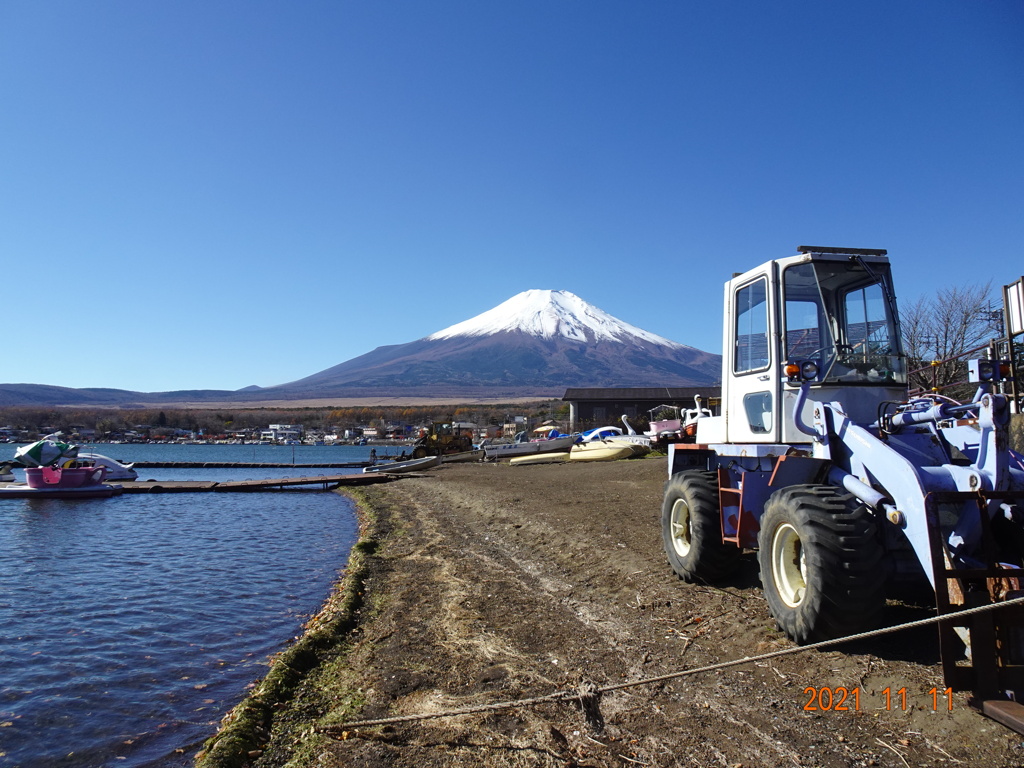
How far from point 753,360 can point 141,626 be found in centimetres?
897

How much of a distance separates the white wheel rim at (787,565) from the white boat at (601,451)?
31027 mm

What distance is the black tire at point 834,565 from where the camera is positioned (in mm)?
5387

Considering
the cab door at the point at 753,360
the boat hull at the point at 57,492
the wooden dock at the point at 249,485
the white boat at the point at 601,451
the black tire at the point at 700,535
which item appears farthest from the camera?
the white boat at the point at 601,451

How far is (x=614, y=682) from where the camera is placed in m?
6.07

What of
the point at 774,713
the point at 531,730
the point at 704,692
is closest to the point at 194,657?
the point at 531,730

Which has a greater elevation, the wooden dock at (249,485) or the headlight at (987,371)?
the headlight at (987,371)

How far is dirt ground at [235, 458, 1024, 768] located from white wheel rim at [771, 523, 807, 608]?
489 mm

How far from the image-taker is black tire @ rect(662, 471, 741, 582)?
8.21 m

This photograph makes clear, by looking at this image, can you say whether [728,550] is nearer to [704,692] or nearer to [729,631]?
[729,631]

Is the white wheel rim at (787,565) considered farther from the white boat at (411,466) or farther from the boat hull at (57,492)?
the white boat at (411,466)

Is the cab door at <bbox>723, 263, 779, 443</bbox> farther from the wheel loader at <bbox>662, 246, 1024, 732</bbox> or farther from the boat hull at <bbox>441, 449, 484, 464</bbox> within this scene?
the boat hull at <bbox>441, 449, 484, 464</bbox>

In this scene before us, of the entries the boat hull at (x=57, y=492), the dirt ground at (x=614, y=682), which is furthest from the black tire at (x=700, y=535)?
the boat hull at (x=57, y=492)
